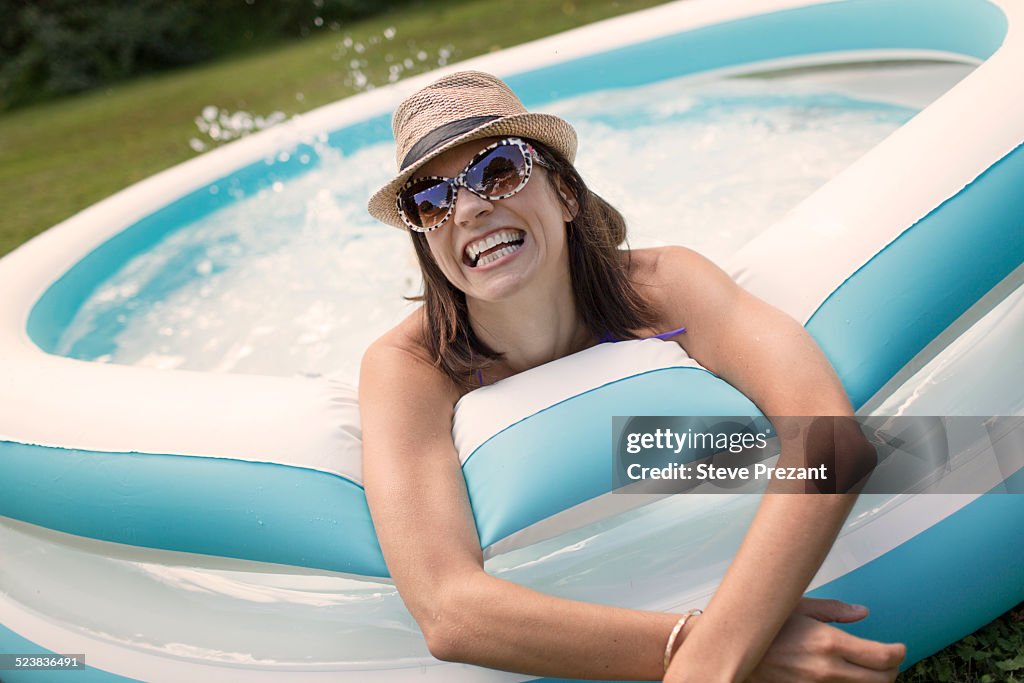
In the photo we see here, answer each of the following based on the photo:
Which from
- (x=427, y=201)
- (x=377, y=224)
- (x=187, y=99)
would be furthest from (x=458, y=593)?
(x=187, y=99)

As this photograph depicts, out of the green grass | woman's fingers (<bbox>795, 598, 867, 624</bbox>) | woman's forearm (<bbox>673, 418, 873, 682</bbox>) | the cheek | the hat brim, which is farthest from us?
the green grass

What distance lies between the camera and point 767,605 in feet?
4.78

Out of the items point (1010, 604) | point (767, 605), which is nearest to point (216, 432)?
point (767, 605)

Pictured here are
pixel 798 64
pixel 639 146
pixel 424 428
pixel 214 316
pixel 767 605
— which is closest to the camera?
pixel 767 605

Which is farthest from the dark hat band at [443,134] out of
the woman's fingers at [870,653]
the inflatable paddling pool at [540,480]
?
the woman's fingers at [870,653]

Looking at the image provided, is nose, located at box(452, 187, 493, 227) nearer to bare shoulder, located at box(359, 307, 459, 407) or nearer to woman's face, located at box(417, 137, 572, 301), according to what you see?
woman's face, located at box(417, 137, 572, 301)

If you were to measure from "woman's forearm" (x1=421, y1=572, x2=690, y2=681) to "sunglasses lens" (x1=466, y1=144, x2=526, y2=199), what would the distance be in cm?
70

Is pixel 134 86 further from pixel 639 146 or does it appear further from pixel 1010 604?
pixel 1010 604

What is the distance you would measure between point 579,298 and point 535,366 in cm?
18

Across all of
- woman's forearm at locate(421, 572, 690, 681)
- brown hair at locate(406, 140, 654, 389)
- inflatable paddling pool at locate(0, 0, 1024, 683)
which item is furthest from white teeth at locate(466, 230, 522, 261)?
woman's forearm at locate(421, 572, 690, 681)

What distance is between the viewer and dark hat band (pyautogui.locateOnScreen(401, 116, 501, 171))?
1726 millimetres

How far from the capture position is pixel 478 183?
1.74 m

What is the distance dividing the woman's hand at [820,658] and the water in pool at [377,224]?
1.90 metres

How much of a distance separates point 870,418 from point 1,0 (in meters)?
15.7
